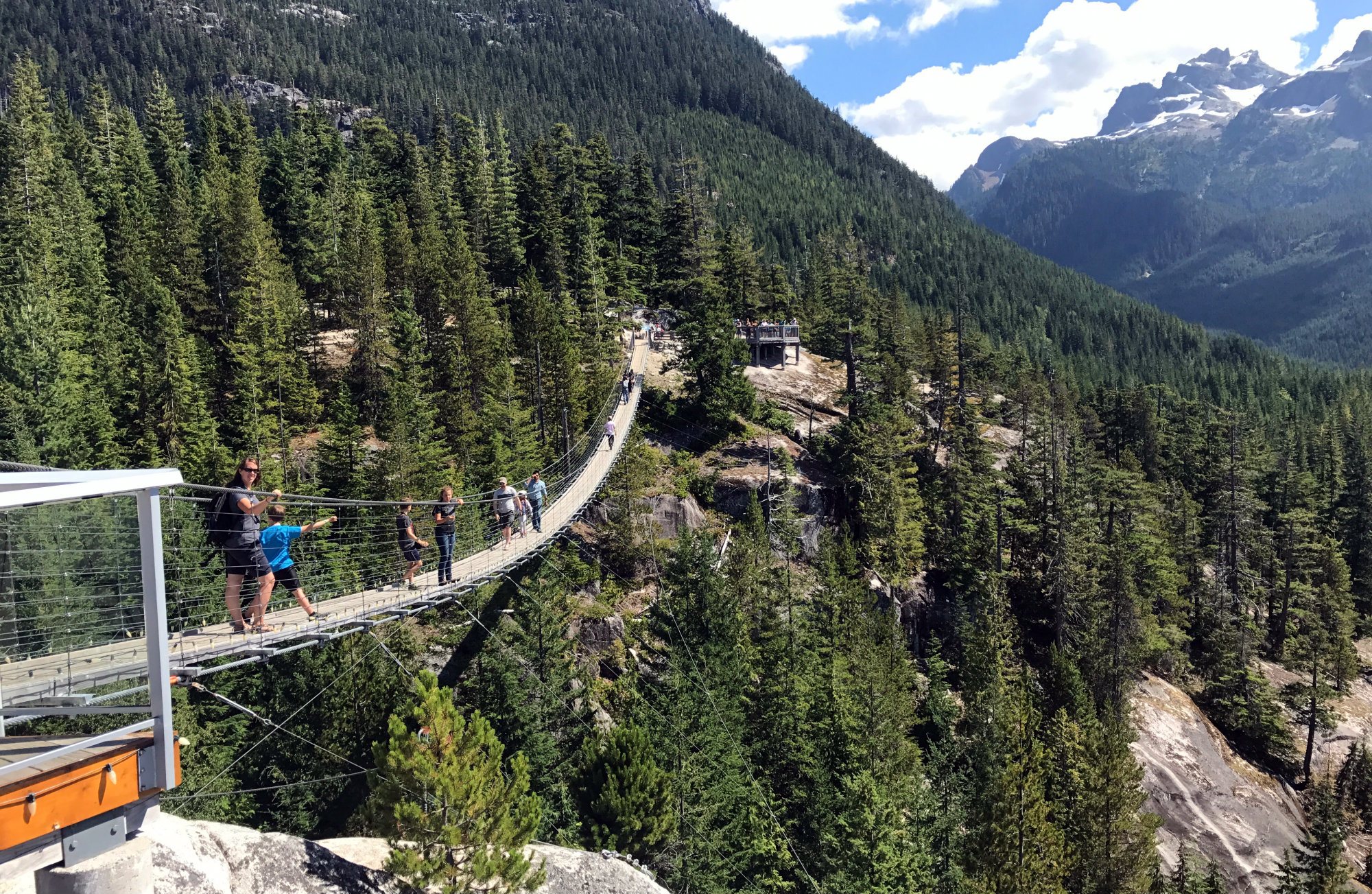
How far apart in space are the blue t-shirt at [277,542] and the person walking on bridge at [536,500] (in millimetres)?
9523

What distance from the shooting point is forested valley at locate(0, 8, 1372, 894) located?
20.9 meters

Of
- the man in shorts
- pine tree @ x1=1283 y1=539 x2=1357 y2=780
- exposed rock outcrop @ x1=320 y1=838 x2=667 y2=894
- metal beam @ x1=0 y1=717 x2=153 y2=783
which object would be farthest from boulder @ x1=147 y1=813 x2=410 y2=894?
pine tree @ x1=1283 y1=539 x2=1357 y2=780

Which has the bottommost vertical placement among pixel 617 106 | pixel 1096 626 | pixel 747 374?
pixel 1096 626

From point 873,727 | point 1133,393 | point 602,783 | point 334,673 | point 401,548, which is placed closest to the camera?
point 401,548

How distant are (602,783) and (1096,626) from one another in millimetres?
26998

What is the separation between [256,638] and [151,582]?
463 centimetres

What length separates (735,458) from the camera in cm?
3569

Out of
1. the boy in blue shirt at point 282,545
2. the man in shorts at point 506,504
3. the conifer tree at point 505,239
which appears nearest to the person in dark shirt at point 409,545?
the boy in blue shirt at point 282,545

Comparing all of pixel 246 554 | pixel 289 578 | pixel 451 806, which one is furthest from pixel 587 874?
pixel 246 554

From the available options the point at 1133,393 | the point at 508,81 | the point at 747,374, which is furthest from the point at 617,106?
the point at 747,374

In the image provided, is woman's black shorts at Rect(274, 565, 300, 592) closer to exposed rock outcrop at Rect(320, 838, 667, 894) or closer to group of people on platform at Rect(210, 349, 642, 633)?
group of people on platform at Rect(210, 349, 642, 633)

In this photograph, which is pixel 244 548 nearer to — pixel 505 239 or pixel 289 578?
pixel 289 578

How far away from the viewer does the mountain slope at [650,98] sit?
103 metres

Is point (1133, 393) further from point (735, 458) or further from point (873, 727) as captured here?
point (873, 727)
